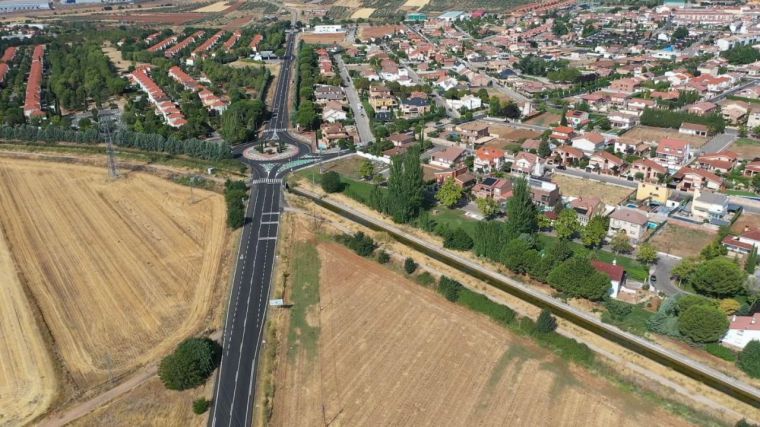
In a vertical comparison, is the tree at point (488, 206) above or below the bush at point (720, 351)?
above

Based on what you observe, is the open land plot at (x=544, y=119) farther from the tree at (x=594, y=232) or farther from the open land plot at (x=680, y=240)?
the tree at (x=594, y=232)

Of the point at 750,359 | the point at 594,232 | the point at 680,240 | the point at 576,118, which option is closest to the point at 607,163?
the point at 680,240

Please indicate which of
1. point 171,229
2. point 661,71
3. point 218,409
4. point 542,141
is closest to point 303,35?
point 661,71

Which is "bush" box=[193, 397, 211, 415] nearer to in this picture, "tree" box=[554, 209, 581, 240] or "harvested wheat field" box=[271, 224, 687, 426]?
"harvested wheat field" box=[271, 224, 687, 426]

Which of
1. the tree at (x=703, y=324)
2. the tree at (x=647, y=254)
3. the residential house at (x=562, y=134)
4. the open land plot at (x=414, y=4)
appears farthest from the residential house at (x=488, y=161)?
the open land plot at (x=414, y=4)

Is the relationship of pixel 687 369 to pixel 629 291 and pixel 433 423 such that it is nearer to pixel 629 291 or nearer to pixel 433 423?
pixel 629 291

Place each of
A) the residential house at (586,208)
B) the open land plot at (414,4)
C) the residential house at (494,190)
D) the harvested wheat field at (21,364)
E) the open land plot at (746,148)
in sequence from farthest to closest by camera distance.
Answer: the open land plot at (414,4), the open land plot at (746,148), the residential house at (494,190), the residential house at (586,208), the harvested wheat field at (21,364)
